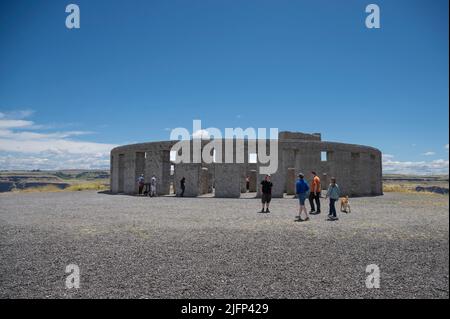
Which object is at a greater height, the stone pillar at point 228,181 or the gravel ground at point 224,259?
the stone pillar at point 228,181

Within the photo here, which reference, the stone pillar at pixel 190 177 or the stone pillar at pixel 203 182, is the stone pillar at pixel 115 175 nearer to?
the stone pillar at pixel 190 177

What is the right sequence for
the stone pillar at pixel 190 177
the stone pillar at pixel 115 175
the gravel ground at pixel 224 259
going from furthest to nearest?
the stone pillar at pixel 115 175, the stone pillar at pixel 190 177, the gravel ground at pixel 224 259

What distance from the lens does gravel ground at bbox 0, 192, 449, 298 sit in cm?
491

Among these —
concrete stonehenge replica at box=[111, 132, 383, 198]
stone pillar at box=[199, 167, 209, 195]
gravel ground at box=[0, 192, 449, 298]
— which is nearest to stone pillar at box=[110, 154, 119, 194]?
concrete stonehenge replica at box=[111, 132, 383, 198]

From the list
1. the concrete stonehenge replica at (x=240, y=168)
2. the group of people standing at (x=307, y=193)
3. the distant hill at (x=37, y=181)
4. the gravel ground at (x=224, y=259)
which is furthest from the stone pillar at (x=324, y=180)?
the distant hill at (x=37, y=181)

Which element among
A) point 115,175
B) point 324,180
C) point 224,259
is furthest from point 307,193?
point 115,175

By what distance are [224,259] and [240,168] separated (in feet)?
50.4

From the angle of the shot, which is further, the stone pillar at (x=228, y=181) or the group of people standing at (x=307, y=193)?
the stone pillar at (x=228, y=181)

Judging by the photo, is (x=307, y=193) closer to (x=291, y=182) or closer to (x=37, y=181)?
(x=291, y=182)

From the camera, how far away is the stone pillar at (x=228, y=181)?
20484 millimetres

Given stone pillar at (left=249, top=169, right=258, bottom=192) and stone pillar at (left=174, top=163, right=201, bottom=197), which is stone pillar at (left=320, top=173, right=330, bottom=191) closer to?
stone pillar at (left=249, top=169, right=258, bottom=192)

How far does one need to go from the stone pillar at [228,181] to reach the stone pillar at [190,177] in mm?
1495
